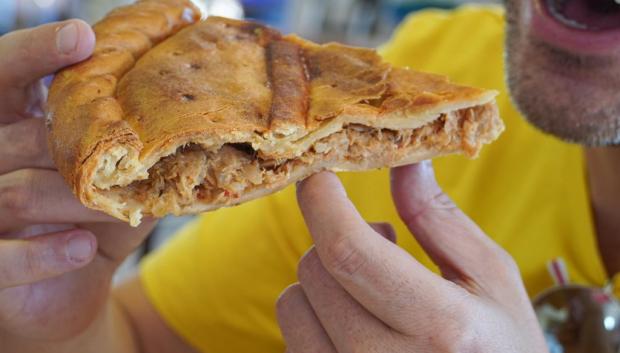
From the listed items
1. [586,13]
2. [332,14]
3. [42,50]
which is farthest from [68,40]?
[332,14]

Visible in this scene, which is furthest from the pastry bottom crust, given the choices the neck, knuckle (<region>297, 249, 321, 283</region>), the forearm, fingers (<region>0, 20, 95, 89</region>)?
the neck

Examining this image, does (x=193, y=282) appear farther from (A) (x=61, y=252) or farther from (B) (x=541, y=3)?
(B) (x=541, y=3)

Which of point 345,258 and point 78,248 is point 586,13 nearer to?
point 345,258

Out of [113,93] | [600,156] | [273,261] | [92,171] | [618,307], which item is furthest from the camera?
[273,261]

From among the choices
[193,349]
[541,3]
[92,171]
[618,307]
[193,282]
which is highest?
[541,3]

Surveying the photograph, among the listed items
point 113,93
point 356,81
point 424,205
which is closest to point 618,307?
point 424,205

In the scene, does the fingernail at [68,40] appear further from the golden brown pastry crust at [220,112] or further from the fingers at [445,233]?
the fingers at [445,233]

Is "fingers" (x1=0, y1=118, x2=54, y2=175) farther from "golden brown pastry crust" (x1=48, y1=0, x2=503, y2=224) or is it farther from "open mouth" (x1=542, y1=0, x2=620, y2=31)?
"open mouth" (x1=542, y1=0, x2=620, y2=31)
